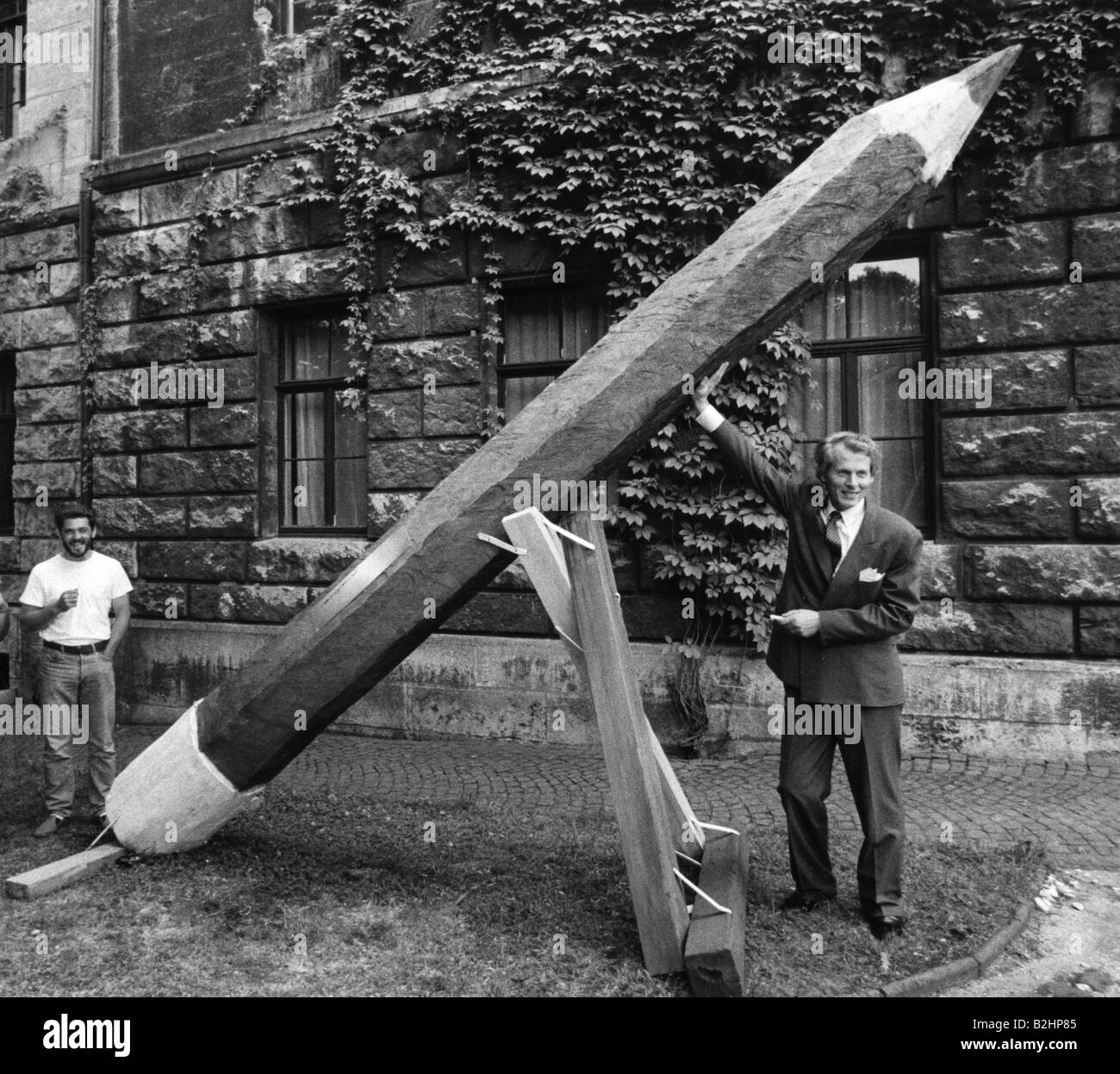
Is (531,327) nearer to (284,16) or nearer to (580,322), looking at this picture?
(580,322)

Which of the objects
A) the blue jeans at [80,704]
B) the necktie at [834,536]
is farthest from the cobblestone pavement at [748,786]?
the necktie at [834,536]

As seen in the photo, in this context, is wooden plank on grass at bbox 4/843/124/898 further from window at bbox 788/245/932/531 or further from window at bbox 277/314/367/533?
window at bbox 788/245/932/531

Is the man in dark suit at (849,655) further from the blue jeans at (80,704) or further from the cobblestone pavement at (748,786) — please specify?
the blue jeans at (80,704)

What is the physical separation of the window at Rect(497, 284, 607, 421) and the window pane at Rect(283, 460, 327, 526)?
6.90 feet

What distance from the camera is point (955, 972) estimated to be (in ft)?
11.7

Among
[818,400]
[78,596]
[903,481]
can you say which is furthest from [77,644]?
[903,481]

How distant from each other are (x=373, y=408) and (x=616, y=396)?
18.0ft

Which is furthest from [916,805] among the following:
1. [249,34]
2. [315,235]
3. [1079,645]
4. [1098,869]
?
[249,34]

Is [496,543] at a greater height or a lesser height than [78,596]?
greater

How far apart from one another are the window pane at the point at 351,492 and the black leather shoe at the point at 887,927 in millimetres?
6337

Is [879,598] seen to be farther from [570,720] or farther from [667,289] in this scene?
[570,720]

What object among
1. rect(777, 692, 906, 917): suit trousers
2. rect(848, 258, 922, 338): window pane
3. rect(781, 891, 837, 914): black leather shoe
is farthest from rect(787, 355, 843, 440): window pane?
rect(781, 891, 837, 914): black leather shoe

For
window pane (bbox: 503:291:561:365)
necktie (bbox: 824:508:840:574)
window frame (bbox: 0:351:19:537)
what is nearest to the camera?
necktie (bbox: 824:508:840:574)

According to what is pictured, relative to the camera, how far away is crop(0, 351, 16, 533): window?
11.3 m
